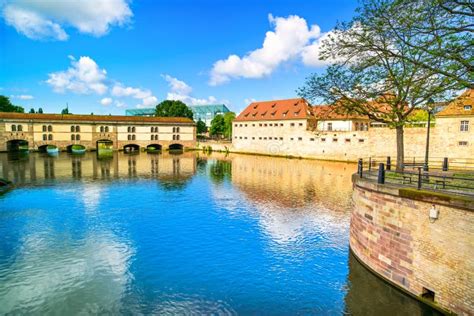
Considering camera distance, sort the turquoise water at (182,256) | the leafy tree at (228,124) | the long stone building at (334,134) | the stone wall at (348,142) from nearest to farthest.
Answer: the turquoise water at (182,256)
the long stone building at (334,134)
the stone wall at (348,142)
the leafy tree at (228,124)

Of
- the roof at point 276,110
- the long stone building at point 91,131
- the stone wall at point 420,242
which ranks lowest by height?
the stone wall at point 420,242

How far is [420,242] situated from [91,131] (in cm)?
8443

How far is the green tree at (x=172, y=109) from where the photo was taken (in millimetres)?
110250

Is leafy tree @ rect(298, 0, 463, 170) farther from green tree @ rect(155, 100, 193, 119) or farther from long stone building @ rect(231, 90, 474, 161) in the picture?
green tree @ rect(155, 100, 193, 119)

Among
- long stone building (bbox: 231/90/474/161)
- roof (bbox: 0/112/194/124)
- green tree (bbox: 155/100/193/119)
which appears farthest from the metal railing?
green tree (bbox: 155/100/193/119)

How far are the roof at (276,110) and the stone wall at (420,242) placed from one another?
180ft

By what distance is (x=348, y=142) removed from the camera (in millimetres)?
57875

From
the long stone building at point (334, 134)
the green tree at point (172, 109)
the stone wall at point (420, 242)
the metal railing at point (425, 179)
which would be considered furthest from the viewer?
the green tree at point (172, 109)

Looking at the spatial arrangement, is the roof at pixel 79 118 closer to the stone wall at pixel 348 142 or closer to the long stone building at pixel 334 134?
the long stone building at pixel 334 134

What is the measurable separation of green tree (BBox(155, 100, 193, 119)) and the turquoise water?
83166 mm

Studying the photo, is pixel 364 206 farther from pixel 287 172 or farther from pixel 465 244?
pixel 287 172

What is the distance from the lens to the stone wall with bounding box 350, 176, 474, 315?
9.42 m

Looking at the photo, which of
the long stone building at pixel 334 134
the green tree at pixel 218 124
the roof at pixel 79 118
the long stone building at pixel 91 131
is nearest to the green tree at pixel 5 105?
the long stone building at pixel 91 131

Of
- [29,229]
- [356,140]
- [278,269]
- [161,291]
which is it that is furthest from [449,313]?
[356,140]
